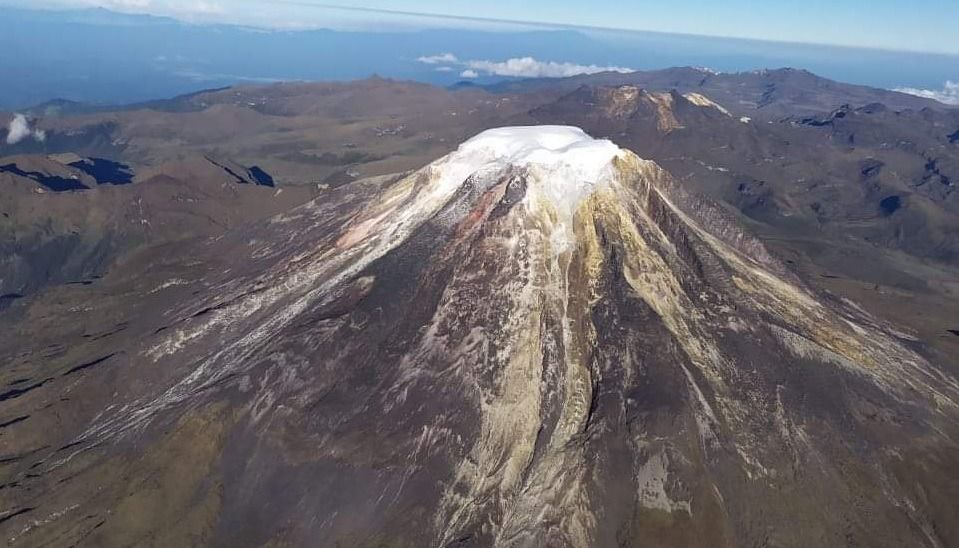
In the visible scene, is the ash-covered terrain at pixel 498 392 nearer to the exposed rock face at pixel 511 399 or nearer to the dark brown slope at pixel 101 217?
the exposed rock face at pixel 511 399

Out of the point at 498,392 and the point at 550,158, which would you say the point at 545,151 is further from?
the point at 498,392

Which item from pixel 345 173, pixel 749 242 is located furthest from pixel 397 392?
pixel 345 173

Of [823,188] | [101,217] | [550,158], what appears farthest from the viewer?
[823,188]

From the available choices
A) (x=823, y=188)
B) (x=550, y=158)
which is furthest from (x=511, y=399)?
(x=823, y=188)

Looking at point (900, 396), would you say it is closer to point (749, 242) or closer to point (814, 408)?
point (814, 408)

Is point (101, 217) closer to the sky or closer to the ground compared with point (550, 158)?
closer to the ground

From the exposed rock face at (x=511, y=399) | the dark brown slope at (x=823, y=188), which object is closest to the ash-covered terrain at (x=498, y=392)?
the exposed rock face at (x=511, y=399)
